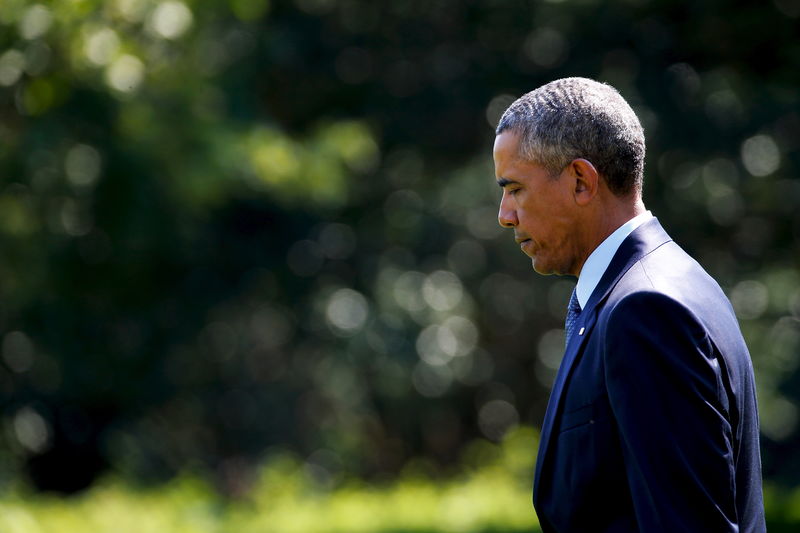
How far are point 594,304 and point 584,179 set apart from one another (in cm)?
27

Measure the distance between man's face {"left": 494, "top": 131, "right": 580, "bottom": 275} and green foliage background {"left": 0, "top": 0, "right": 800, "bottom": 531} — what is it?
7347mm

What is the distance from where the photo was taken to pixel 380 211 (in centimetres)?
1409

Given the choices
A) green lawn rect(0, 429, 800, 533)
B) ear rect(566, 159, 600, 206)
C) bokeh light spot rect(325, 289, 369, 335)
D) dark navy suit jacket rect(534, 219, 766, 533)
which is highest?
ear rect(566, 159, 600, 206)

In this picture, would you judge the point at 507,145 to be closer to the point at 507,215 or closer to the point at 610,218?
the point at 507,215

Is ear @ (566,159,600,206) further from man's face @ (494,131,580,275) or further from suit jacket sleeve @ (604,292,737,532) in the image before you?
suit jacket sleeve @ (604,292,737,532)

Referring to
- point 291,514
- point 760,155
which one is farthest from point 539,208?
point 760,155

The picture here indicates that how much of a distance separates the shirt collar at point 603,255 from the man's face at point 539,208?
5 cm

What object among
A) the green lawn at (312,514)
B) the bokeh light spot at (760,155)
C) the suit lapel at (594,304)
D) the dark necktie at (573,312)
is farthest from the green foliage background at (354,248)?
the suit lapel at (594,304)

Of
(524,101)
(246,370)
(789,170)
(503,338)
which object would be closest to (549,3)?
(789,170)

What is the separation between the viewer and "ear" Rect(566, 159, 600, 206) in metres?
2.32

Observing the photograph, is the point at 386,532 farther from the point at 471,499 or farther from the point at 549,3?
the point at 549,3

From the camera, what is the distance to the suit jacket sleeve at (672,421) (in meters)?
1.98

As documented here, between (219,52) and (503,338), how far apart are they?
608cm

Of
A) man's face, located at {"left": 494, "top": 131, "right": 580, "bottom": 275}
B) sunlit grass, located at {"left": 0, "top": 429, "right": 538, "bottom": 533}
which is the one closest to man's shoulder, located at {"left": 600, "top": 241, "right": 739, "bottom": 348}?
man's face, located at {"left": 494, "top": 131, "right": 580, "bottom": 275}
